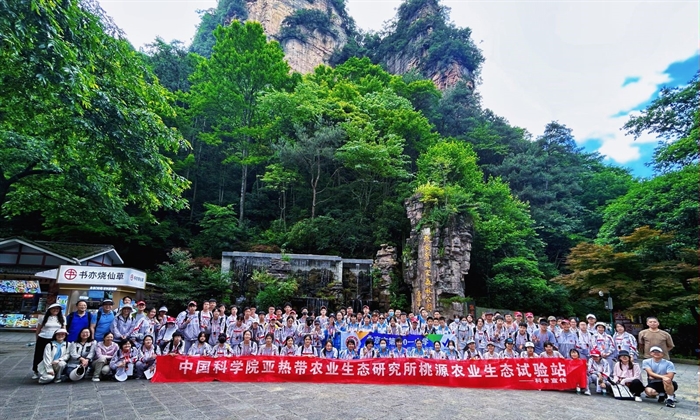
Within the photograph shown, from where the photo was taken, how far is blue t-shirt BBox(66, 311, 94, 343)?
20.6ft

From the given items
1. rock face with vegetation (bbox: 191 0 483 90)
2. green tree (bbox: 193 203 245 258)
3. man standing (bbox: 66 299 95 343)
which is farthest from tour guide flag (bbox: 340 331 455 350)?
rock face with vegetation (bbox: 191 0 483 90)

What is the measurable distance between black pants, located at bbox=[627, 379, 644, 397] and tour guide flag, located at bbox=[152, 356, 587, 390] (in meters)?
0.67

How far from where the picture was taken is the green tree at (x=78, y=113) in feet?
19.3

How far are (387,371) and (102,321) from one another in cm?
519

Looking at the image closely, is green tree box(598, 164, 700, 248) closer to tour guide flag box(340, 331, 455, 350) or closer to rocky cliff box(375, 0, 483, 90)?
tour guide flag box(340, 331, 455, 350)

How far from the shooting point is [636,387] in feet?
19.8

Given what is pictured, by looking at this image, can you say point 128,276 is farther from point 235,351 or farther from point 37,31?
point 37,31

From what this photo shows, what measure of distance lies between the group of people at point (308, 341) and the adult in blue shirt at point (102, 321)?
0.02m

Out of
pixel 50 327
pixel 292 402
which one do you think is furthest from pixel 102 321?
pixel 292 402

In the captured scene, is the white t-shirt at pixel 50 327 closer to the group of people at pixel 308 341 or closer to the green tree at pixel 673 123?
the group of people at pixel 308 341

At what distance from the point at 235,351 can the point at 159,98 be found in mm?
6681

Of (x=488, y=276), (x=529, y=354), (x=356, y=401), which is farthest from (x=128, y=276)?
(x=488, y=276)

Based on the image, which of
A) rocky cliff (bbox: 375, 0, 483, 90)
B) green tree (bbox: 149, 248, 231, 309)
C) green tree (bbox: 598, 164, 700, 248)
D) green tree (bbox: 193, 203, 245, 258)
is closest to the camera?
green tree (bbox: 598, 164, 700, 248)

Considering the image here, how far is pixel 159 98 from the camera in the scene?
9.66 m
